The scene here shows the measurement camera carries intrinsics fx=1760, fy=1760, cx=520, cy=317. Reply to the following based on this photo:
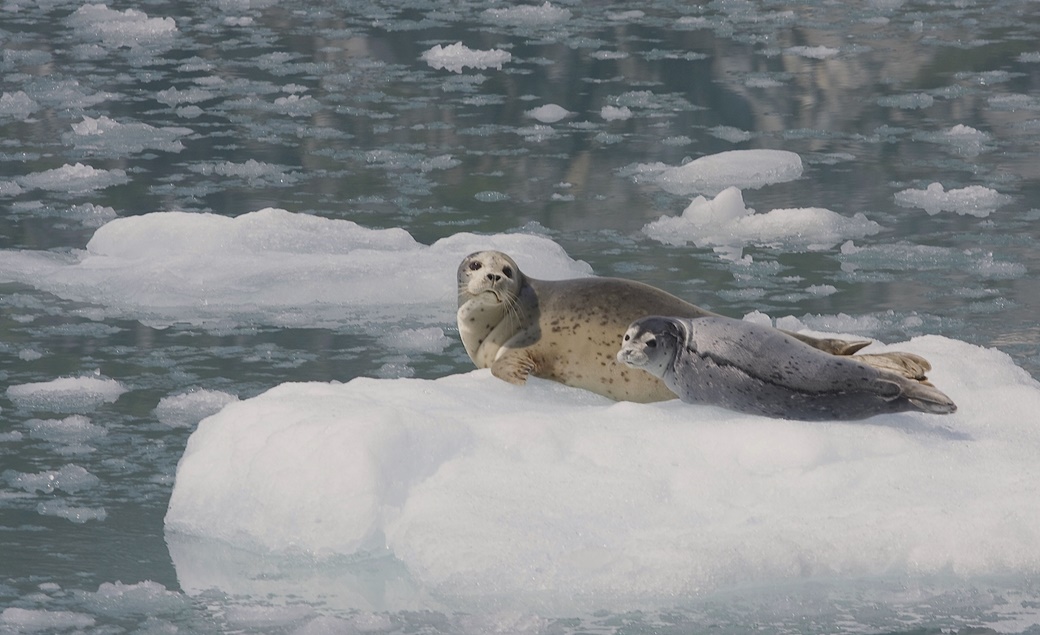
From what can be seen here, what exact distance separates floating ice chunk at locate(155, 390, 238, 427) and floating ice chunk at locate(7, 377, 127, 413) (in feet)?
0.70

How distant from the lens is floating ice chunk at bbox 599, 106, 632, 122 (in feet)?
34.9

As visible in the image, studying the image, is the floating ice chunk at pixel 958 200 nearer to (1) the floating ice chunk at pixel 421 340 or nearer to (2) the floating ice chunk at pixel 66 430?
(1) the floating ice chunk at pixel 421 340

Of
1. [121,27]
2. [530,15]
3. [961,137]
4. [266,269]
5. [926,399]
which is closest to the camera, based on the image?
[926,399]

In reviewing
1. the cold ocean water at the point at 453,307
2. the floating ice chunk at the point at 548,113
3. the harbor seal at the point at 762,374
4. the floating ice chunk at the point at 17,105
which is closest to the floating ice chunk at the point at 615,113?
the cold ocean water at the point at 453,307

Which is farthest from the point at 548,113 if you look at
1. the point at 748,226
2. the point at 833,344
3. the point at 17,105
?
the point at 833,344

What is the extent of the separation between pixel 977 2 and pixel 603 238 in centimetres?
766

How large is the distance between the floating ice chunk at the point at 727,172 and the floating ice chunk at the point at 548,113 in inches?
60.6

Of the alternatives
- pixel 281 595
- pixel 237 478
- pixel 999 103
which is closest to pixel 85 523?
pixel 237 478

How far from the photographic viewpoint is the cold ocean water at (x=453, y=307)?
3.98 metres

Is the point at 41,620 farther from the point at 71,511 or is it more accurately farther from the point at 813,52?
the point at 813,52

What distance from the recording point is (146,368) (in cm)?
598

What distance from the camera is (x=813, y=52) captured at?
12.5 metres

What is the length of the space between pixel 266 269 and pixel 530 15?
24.8 feet

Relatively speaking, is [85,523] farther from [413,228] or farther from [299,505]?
[413,228]
